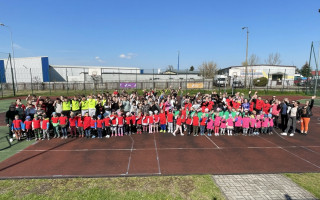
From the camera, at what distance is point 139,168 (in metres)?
6.40

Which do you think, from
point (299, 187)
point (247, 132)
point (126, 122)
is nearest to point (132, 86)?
point (126, 122)

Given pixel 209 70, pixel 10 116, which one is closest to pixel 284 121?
pixel 10 116

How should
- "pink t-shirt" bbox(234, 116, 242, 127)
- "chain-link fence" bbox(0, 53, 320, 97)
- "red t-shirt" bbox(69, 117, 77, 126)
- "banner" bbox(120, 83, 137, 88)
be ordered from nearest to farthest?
"red t-shirt" bbox(69, 117, 77, 126) → "pink t-shirt" bbox(234, 116, 242, 127) → "chain-link fence" bbox(0, 53, 320, 97) → "banner" bbox(120, 83, 137, 88)

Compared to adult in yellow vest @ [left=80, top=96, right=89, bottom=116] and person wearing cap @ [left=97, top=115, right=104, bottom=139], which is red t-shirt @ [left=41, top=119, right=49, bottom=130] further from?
person wearing cap @ [left=97, top=115, right=104, bottom=139]

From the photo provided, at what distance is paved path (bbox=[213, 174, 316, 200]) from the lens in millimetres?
4926

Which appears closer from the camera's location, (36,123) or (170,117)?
(36,123)

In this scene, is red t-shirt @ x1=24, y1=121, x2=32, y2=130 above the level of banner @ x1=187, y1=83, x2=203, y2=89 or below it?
below

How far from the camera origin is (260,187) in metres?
5.29

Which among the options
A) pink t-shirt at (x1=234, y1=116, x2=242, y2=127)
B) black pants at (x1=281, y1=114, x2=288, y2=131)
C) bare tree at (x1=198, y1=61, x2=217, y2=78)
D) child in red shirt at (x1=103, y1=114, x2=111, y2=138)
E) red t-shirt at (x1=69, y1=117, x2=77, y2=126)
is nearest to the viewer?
red t-shirt at (x1=69, y1=117, x2=77, y2=126)

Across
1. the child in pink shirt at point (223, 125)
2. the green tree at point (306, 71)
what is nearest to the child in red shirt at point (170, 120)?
the child in pink shirt at point (223, 125)

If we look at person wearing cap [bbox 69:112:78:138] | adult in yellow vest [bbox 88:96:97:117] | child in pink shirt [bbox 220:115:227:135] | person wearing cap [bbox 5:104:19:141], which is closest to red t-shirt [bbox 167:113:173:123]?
child in pink shirt [bbox 220:115:227:135]

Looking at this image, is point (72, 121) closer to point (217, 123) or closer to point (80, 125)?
point (80, 125)

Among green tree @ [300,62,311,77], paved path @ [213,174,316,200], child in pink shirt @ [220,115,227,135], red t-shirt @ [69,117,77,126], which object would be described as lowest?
paved path @ [213,174,316,200]

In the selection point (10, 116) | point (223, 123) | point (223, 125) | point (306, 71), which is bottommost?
point (223, 125)
